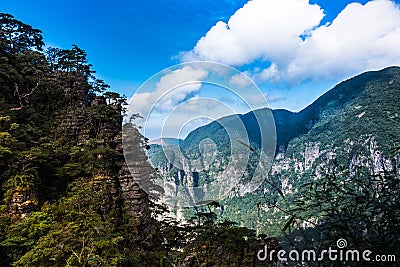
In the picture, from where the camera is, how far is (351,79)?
6241 centimetres

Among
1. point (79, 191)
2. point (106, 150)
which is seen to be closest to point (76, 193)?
point (79, 191)

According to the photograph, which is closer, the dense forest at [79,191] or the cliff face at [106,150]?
the dense forest at [79,191]

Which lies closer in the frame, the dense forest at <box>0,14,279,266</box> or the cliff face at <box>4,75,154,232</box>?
the dense forest at <box>0,14,279,266</box>

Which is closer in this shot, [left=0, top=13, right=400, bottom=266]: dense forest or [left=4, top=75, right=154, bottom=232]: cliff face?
[left=0, top=13, right=400, bottom=266]: dense forest

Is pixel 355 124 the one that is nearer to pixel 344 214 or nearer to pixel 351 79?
pixel 351 79

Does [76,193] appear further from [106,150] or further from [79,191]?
[106,150]

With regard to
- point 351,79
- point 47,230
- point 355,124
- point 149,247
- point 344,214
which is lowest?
point 149,247

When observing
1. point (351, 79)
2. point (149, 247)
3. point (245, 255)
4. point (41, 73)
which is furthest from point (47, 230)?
point (351, 79)

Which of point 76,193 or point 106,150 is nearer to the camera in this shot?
point 76,193

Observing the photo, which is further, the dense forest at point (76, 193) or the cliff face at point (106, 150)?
the cliff face at point (106, 150)

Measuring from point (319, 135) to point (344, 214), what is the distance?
5680 cm

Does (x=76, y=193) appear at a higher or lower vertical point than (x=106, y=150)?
lower

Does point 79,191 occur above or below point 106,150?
below

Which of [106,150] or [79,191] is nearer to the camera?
[79,191]
